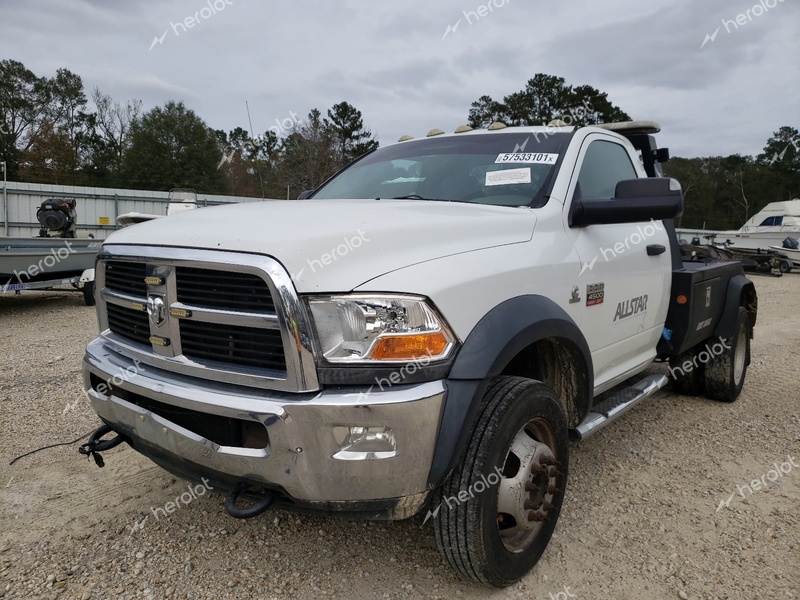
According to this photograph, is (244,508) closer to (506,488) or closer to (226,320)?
(226,320)

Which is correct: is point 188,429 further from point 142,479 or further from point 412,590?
point 142,479

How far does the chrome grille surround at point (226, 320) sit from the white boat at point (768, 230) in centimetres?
2326

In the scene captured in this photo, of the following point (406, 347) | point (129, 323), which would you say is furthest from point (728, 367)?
point (129, 323)

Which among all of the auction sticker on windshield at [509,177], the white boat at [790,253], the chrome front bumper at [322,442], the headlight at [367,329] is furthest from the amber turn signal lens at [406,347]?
the white boat at [790,253]

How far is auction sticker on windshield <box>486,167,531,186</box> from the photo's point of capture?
285 centimetres

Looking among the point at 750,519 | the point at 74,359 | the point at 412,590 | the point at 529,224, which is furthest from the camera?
the point at 74,359

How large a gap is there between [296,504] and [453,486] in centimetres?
54

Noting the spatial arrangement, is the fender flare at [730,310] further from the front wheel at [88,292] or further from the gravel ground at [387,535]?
the front wheel at [88,292]

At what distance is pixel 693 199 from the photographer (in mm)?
47688

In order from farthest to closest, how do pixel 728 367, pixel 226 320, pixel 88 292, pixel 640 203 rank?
1. pixel 88 292
2. pixel 728 367
3. pixel 640 203
4. pixel 226 320

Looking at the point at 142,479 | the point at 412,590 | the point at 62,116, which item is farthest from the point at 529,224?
the point at 62,116

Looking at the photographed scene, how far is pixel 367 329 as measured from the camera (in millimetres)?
1803

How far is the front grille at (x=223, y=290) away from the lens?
6.01 ft

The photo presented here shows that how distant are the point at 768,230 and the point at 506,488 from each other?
2671 cm
